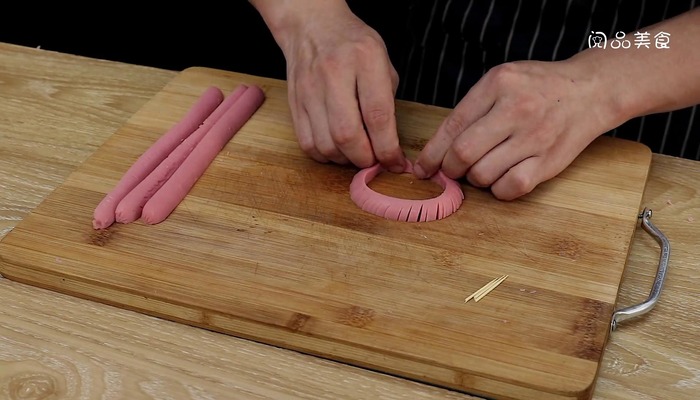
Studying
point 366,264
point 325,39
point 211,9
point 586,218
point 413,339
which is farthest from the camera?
point 211,9

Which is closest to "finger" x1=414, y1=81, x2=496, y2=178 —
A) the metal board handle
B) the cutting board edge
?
the metal board handle

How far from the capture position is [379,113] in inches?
47.6

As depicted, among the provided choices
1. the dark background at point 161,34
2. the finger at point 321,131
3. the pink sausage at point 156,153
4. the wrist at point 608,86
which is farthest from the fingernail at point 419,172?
the dark background at point 161,34

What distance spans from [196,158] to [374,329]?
0.43 metres

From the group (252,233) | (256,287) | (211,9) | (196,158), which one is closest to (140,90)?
(196,158)

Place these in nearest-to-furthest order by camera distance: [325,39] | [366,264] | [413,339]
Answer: [413,339]
[366,264]
[325,39]

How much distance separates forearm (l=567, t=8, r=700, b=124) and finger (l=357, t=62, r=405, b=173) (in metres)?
0.28

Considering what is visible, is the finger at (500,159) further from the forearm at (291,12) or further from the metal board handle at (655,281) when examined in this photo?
the forearm at (291,12)

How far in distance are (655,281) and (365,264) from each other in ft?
1.18

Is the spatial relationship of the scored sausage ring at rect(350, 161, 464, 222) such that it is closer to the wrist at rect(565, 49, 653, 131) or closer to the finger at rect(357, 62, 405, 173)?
the finger at rect(357, 62, 405, 173)

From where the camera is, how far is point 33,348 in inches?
37.6

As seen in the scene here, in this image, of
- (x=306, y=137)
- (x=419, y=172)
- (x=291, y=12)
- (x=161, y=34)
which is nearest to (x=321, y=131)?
(x=306, y=137)

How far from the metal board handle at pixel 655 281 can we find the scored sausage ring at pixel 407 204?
0.85ft

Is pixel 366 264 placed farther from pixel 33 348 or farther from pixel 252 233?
pixel 33 348
